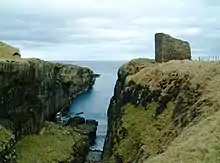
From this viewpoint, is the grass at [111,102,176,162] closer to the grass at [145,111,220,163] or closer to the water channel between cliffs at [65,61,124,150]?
the grass at [145,111,220,163]

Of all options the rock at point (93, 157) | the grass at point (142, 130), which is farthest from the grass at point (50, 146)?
the grass at point (142, 130)

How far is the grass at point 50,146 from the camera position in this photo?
55.1m

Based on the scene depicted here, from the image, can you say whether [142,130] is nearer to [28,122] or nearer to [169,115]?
[169,115]

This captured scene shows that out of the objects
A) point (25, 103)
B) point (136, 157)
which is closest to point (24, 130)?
point (25, 103)

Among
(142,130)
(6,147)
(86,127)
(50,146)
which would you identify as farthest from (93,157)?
(6,147)

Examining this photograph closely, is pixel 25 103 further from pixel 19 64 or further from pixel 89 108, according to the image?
pixel 89 108

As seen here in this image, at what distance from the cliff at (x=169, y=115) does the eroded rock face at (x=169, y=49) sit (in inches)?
251

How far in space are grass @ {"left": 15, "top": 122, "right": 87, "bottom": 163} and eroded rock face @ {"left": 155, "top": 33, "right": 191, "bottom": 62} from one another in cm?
1853

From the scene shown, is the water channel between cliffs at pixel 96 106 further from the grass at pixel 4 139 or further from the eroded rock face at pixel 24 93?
the grass at pixel 4 139

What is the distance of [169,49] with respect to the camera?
6888 centimetres

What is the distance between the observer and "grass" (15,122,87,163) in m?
55.1

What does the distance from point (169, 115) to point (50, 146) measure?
21.6m

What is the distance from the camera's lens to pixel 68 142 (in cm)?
6475

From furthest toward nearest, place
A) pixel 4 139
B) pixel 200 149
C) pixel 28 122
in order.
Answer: pixel 28 122
pixel 4 139
pixel 200 149
